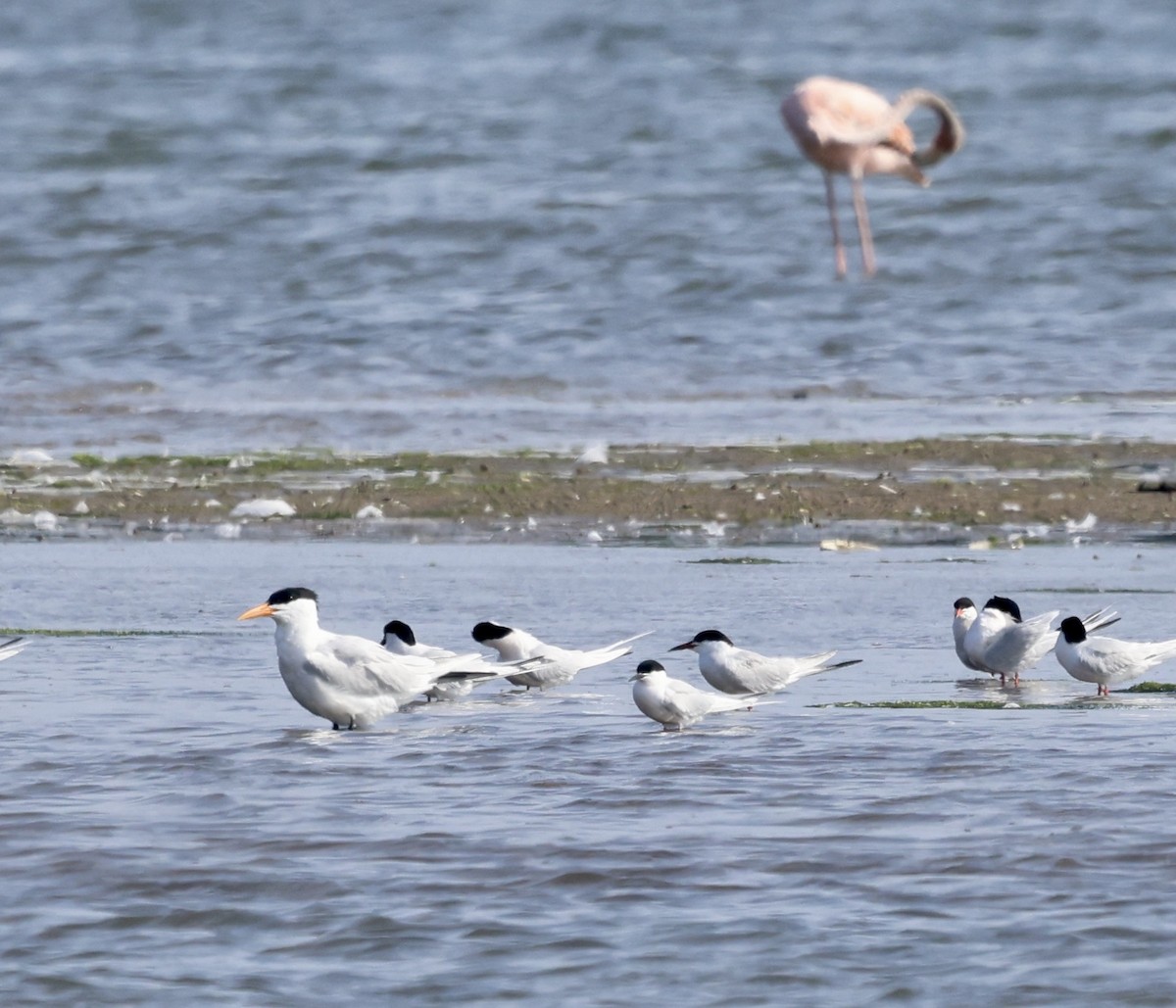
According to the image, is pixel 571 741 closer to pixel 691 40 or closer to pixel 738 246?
pixel 738 246

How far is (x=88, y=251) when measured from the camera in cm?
2627

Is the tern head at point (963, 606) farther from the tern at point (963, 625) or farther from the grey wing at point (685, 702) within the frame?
the grey wing at point (685, 702)

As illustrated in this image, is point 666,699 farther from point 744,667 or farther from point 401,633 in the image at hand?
point 401,633

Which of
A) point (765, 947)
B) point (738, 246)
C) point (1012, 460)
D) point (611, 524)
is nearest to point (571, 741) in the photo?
point (765, 947)

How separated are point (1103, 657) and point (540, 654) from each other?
207 cm

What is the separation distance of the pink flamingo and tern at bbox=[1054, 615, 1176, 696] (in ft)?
7.46

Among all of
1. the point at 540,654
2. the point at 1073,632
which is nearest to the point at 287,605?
the point at 540,654

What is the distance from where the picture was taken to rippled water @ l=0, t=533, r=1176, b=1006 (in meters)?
5.26

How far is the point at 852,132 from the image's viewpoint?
687 centimetres

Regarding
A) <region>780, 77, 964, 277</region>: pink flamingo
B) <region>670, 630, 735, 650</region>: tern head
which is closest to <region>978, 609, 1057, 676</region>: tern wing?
<region>670, 630, 735, 650</region>: tern head

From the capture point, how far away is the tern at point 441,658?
8531 mm

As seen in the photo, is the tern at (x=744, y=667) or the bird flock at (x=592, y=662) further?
the tern at (x=744, y=667)

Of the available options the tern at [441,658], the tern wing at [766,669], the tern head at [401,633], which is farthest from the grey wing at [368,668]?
the tern wing at [766,669]

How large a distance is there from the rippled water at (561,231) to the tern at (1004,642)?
22.1 feet
